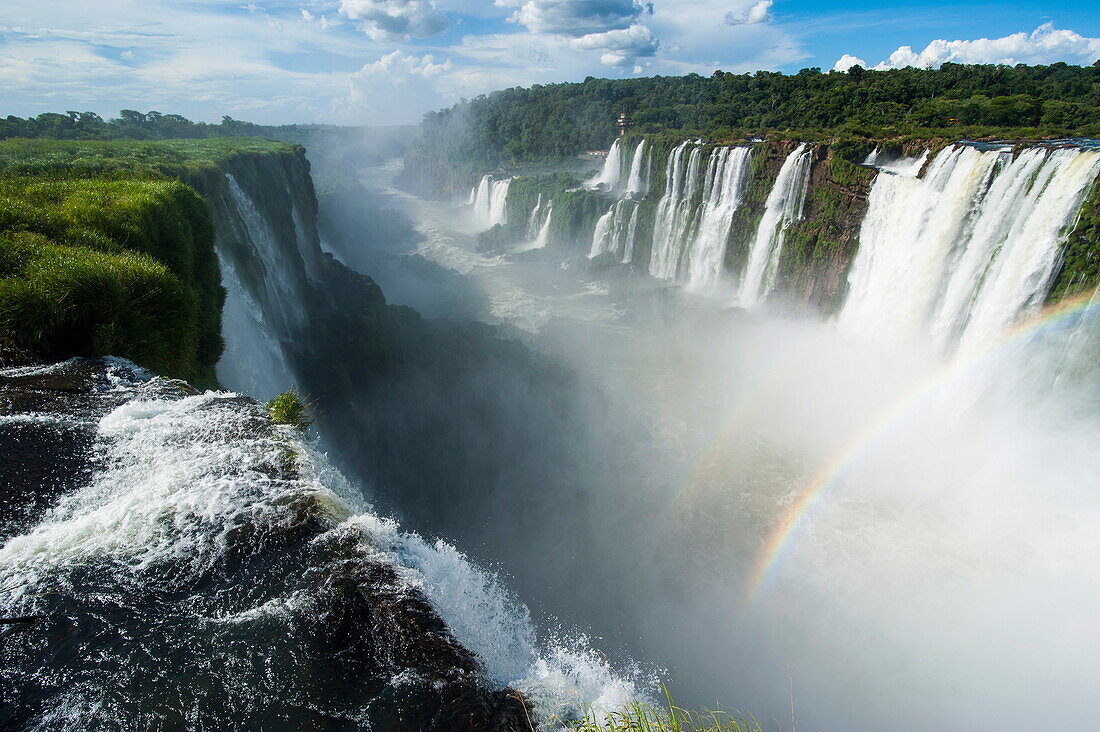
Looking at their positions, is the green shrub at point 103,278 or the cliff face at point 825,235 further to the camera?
the cliff face at point 825,235

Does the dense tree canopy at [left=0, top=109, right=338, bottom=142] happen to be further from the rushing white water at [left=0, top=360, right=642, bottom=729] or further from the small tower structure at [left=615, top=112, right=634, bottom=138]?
the small tower structure at [left=615, top=112, right=634, bottom=138]

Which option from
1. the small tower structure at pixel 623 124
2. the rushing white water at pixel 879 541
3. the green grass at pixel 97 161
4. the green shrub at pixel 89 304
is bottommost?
the rushing white water at pixel 879 541

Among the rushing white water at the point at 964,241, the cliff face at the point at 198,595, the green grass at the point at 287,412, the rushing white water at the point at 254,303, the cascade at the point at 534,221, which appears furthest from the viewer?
the cascade at the point at 534,221

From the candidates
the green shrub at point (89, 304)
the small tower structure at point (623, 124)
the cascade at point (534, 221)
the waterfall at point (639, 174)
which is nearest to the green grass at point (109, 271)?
the green shrub at point (89, 304)

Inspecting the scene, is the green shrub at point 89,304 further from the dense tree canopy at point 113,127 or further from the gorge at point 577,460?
the dense tree canopy at point 113,127

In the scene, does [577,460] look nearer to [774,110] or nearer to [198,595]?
[198,595]

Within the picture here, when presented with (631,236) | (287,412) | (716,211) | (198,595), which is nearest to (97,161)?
(287,412)

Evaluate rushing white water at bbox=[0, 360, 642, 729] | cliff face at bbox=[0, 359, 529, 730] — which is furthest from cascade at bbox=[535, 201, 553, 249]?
cliff face at bbox=[0, 359, 529, 730]
